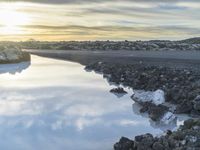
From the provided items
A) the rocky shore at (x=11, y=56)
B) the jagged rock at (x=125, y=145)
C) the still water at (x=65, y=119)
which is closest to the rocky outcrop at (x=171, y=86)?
the still water at (x=65, y=119)

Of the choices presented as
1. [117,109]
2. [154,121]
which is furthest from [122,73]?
[154,121]

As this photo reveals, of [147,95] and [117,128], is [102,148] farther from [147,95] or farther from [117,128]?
[147,95]

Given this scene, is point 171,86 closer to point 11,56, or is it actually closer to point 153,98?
point 153,98

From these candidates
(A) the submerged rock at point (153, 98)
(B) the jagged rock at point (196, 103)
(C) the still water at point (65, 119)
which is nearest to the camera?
(C) the still water at point (65, 119)

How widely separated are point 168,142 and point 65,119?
6524 mm

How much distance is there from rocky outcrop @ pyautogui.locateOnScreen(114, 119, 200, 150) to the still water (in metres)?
1.01

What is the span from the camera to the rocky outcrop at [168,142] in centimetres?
1401

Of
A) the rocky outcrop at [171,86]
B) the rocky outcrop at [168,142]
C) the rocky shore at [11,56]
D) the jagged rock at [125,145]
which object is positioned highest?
the rocky outcrop at [168,142]

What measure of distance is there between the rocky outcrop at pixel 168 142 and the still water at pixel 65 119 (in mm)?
1009

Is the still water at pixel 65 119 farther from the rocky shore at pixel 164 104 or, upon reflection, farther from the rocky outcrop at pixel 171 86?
the rocky outcrop at pixel 171 86

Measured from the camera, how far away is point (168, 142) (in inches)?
568

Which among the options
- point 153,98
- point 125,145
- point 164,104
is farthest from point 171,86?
point 125,145

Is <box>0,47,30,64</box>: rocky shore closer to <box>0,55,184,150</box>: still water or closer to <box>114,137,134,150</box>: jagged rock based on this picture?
<box>0,55,184,150</box>: still water

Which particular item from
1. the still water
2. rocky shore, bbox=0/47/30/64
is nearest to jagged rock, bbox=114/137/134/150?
the still water
